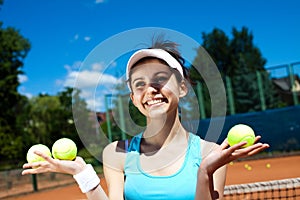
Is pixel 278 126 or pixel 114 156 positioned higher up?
pixel 114 156

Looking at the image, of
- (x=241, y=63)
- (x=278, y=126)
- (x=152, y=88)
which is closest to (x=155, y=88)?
(x=152, y=88)

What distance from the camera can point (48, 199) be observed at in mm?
9836

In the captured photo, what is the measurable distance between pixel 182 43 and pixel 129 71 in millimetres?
243

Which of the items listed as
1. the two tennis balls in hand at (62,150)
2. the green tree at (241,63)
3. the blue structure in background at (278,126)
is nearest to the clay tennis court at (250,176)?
the blue structure in background at (278,126)

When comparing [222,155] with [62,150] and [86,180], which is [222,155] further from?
[62,150]

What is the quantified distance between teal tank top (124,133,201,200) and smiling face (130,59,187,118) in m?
0.20

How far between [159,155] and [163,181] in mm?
137

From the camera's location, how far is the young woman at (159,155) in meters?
1.59

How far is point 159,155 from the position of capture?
1.76 m

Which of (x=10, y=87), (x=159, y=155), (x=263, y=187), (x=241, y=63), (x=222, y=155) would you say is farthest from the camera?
(x=241, y=63)

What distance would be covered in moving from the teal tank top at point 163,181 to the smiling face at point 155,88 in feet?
0.65

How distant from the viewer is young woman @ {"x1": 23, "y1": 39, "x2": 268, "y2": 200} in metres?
1.59

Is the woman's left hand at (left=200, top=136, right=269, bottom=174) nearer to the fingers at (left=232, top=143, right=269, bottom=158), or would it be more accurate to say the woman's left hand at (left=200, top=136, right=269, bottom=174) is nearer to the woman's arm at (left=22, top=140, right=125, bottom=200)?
the fingers at (left=232, top=143, right=269, bottom=158)

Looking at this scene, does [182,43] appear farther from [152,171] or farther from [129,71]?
[152,171]
